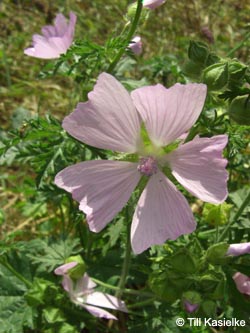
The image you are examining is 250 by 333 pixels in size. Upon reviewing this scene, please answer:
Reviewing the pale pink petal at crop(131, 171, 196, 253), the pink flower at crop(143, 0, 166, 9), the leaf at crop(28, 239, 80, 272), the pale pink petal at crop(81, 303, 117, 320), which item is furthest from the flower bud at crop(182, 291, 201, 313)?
the pink flower at crop(143, 0, 166, 9)

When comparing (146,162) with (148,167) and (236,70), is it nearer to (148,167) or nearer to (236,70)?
(148,167)

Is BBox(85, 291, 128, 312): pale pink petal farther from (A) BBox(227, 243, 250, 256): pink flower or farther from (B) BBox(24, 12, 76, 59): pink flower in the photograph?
(B) BBox(24, 12, 76, 59): pink flower

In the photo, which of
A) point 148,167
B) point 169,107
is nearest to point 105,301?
point 148,167

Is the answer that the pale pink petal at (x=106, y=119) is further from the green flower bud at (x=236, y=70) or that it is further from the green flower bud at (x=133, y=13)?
the green flower bud at (x=133, y=13)

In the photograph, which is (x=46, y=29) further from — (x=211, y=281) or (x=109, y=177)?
(x=211, y=281)

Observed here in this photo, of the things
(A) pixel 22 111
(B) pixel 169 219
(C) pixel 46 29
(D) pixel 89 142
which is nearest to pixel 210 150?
(B) pixel 169 219
